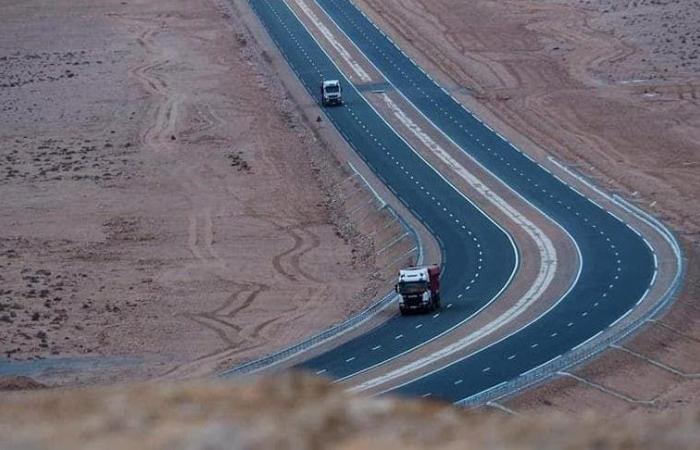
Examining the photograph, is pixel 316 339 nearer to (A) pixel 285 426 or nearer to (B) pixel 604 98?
(A) pixel 285 426

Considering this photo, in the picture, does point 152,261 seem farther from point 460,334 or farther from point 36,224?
point 460,334

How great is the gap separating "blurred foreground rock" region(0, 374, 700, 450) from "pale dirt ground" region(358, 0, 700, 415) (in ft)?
63.9

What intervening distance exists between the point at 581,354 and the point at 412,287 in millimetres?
7565

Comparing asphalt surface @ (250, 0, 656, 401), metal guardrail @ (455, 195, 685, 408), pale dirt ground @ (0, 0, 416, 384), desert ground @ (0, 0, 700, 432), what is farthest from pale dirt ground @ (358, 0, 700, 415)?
pale dirt ground @ (0, 0, 416, 384)

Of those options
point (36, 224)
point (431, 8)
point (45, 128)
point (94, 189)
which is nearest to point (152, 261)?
point (36, 224)

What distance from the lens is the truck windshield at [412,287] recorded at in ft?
146

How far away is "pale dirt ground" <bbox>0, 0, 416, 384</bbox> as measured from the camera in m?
44.3

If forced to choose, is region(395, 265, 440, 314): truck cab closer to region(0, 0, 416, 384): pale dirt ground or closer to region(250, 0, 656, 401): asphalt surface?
region(250, 0, 656, 401): asphalt surface

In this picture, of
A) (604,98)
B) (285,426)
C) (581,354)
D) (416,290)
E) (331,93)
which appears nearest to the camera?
(285,426)

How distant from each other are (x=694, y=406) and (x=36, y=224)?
3239cm

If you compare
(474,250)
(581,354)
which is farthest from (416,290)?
(474,250)

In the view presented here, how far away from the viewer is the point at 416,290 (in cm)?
4450

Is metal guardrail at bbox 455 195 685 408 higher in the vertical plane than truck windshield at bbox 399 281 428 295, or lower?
higher

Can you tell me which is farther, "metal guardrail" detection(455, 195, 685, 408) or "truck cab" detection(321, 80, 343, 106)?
"truck cab" detection(321, 80, 343, 106)
